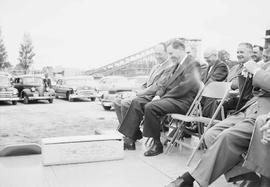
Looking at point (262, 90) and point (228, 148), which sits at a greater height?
point (262, 90)

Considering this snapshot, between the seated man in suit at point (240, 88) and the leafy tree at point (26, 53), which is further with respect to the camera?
the leafy tree at point (26, 53)

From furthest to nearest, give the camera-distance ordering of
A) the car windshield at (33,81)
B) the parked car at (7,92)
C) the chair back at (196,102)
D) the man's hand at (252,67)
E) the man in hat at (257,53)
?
the car windshield at (33,81) < the parked car at (7,92) < the man in hat at (257,53) < the chair back at (196,102) < the man's hand at (252,67)

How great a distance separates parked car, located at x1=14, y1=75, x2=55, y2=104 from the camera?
1928cm

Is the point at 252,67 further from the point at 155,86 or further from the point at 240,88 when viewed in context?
the point at 155,86

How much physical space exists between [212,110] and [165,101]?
0.72m

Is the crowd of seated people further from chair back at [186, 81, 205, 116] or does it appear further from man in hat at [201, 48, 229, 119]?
chair back at [186, 81, 205, 116]

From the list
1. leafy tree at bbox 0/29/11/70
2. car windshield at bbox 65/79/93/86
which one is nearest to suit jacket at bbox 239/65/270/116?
car windshield at bbox 65/79/93/86

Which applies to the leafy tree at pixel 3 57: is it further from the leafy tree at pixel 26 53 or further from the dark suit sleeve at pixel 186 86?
the dark suit sleeve at pixel 186 86

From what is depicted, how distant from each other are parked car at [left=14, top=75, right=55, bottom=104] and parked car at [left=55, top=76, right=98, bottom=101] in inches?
66.2

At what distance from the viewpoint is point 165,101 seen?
5168 mm

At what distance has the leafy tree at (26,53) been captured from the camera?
164 ft

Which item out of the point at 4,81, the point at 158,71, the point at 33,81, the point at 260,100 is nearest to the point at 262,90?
the point at 260,100

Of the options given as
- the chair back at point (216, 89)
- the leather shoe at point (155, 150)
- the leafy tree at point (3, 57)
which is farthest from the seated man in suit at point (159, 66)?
the leafy tree at point (3, 57)

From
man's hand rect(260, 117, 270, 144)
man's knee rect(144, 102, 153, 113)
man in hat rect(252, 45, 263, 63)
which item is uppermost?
man in hat rect(252, 45, 263, 63)
